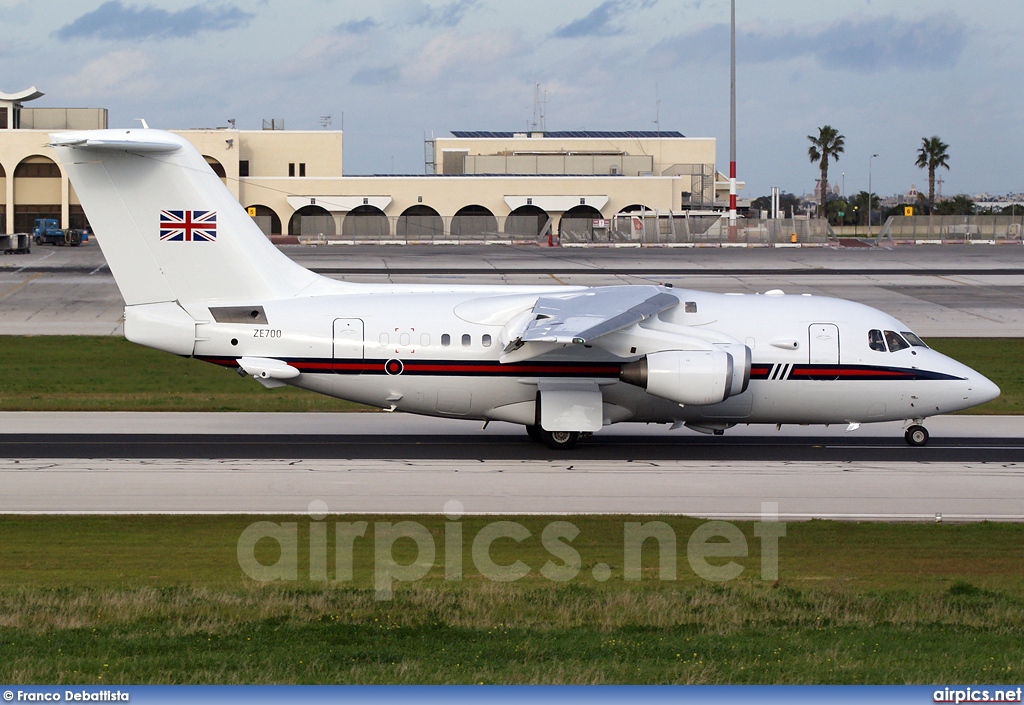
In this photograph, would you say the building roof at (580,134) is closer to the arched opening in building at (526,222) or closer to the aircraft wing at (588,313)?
the arched opening in building at (526,222)

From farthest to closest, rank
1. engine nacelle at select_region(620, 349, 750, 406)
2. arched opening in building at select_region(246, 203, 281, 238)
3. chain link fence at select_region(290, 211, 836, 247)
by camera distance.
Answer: arched opening in building at select_region(246, 203, 281, 238) → chain link fence at select_region(290, 211, 836, 247) → engine nacelle at select_region(620, 349, 750, 406)

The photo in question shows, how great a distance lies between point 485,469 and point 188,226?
28.1ft

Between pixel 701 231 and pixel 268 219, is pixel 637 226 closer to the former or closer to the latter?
pixel 701 231

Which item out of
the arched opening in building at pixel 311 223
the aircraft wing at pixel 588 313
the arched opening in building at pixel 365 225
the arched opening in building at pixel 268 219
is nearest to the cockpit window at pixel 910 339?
the aircraft wing at pixel 588 313

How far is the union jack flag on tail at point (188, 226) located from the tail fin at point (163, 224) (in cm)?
2

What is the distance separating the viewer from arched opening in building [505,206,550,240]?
10788 centimetres

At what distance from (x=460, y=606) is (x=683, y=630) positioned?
2668mm

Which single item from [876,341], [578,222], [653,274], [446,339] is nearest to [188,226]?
[446,339]

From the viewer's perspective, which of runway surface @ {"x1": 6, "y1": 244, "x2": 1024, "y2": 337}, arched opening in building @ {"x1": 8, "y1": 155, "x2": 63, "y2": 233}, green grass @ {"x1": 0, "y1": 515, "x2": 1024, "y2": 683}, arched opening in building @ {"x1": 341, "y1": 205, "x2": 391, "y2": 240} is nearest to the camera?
green grass @ {"x1": 0, "y1": 515, "x2": 1024, "y2": 683}

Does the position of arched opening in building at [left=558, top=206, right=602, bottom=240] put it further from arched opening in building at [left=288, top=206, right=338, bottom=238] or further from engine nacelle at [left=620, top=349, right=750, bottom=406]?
engine nacelle at [left=620, top=349, right=750, bottom=406]

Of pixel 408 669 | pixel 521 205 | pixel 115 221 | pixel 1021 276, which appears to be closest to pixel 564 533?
pixel 408 669

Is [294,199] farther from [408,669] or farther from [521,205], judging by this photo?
[408,669]

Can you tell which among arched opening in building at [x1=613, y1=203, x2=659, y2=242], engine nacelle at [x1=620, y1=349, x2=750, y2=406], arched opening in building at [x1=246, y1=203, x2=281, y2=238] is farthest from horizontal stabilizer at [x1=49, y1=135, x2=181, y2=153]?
arched opening in building at [x1=246, y1=203, x2=281, y2=238]

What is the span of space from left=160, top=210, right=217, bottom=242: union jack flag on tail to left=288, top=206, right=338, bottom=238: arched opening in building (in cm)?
8219
